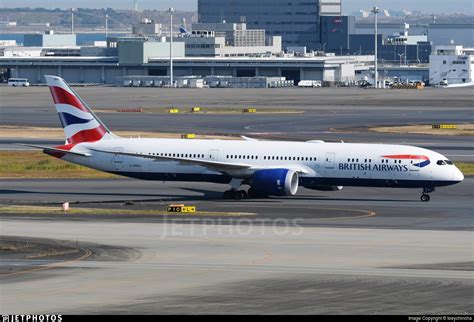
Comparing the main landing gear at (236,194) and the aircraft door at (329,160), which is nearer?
the aircraft door at (329,160)

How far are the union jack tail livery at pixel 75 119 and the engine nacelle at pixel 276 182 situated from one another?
1155cm

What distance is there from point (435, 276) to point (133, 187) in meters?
38.0

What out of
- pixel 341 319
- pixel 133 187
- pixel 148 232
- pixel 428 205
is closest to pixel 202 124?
pixel 133 187

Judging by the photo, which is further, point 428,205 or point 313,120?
point 313,120

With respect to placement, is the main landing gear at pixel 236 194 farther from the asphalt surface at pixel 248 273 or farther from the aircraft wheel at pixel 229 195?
the asphalt surface at pixel 248 273

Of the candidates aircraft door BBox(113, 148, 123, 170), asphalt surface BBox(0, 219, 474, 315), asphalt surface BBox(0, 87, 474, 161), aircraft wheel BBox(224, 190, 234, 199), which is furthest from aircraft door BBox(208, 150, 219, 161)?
asphalt surface BBox(0, 87, 474, 161)

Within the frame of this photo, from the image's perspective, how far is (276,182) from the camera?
68.9m

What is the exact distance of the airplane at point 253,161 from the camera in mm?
68938

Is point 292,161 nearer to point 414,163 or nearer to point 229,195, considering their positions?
point 229,195

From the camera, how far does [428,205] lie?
223 ft

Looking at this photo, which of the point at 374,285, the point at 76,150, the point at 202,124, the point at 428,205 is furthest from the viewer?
the point at 202,124

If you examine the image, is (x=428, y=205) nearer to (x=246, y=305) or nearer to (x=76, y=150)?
(x=76, y=150)
